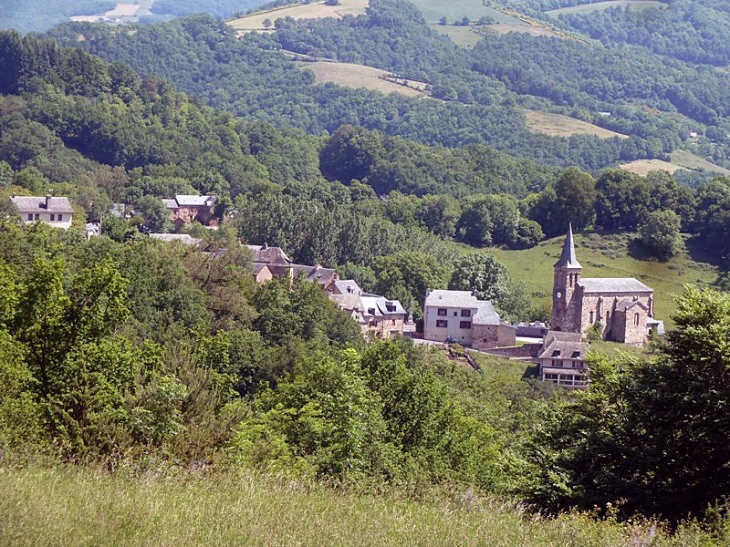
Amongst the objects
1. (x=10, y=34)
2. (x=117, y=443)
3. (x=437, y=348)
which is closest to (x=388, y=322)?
(x=437, y=348)

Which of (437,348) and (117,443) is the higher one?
(117,443)

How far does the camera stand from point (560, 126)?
618 feet

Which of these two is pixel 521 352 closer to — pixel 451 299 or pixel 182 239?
pixel 451 299

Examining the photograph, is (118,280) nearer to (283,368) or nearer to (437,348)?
(283,368)

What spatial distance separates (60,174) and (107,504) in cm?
9237

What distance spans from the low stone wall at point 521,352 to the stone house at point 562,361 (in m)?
1.33

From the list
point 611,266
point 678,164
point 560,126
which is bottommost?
point 678,164

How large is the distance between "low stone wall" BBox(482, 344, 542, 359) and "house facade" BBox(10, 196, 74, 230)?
27.3 meters

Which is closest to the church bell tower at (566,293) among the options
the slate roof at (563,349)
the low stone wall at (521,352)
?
the low stone wall at (521,352)

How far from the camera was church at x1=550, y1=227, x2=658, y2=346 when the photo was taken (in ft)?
210

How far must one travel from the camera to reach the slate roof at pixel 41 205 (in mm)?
68250

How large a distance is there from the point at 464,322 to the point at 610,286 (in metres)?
9.66

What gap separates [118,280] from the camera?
18.7 m

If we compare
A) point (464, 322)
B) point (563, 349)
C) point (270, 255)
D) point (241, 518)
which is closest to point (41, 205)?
point (270, 255)
